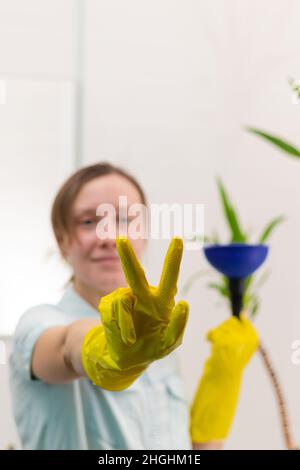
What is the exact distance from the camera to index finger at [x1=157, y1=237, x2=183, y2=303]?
340mm

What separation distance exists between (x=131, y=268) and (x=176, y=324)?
0.06 metres

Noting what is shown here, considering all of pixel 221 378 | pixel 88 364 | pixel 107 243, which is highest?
pixel 107 243

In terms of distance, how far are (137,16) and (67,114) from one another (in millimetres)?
256

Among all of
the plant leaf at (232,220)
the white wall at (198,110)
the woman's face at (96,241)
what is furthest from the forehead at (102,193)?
Result: the white wall at (198,110)

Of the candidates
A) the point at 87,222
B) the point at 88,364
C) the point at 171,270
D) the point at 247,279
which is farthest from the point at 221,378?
the point at 171,270

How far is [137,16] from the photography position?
127cm

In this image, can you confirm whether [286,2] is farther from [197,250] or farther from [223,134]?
[197,250]

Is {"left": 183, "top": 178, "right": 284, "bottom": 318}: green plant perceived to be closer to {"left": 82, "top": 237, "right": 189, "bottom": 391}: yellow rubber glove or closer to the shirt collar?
the shirt collar

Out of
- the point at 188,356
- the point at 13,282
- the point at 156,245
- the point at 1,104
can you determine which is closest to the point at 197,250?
the point at 156,245

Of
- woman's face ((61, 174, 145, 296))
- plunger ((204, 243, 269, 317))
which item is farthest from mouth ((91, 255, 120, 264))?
plunger ((204, 243, 269, 317))

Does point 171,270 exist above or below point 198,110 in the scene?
below

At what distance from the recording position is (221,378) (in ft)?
3.16

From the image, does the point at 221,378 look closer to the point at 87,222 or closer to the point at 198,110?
the point at 87,222

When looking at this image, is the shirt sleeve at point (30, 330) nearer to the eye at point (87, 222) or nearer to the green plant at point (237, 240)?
the eye at point (87, 222)
